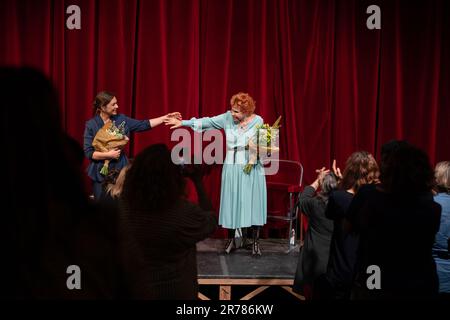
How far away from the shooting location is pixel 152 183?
217cm

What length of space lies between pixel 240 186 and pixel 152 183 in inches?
110

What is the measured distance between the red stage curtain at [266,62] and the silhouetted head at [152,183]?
3706 millimetres

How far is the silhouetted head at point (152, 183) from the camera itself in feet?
7.13

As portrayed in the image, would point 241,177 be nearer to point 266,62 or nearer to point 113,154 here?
point 113,154

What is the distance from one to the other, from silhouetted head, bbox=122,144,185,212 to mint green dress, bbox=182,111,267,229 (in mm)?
2668

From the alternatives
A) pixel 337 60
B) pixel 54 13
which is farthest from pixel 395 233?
pixel 54 13

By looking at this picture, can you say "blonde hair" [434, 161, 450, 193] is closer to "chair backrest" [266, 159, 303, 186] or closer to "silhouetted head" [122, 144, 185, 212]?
"silhouetted head" [122, 144, 185, 212]

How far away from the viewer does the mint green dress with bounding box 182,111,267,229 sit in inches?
193

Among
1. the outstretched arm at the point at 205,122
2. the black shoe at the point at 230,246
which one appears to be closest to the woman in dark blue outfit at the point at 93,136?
the outstretched arm at the point at 205,122

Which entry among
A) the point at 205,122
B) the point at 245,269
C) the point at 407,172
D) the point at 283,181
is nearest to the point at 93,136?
the point at 205,122

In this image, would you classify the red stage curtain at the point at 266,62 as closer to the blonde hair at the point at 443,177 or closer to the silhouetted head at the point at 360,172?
the blonde hair at the point at 443,177

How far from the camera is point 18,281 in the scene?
1.08 metres

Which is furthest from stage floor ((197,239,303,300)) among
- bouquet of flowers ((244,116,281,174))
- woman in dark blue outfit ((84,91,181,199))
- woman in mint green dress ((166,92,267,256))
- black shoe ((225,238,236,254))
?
woman in dark blue outfit ((84,91,181,199))

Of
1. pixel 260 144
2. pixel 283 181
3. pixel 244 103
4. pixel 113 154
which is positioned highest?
→ pixel 244 103
